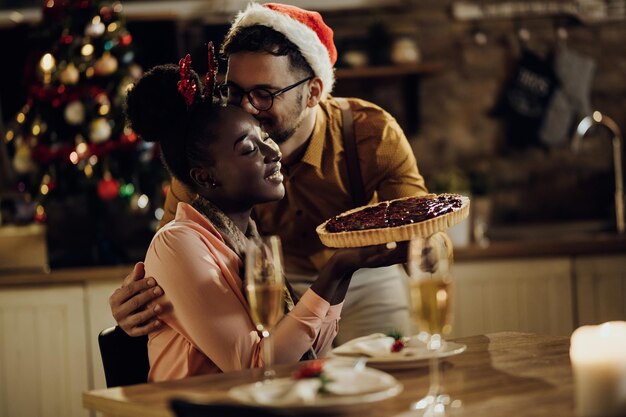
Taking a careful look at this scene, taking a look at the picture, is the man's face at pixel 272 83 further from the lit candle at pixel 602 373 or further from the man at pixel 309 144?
the lit candle at pixel 602 373

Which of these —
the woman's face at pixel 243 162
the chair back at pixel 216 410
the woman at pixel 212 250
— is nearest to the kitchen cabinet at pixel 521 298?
the woman at pixel 212 250

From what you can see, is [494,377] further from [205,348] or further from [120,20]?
[120,20]

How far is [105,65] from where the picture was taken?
13.4 ft

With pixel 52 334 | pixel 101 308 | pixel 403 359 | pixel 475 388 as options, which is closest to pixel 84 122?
pixel 101 308

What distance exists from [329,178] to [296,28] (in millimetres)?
438

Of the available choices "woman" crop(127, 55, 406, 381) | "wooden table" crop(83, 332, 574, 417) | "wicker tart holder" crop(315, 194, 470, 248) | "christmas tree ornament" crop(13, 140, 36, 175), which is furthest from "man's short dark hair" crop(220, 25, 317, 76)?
"christmas tree ornament" crop(13, 140, 36, 175)

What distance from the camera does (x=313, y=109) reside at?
9.20ft

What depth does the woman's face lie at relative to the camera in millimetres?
2076

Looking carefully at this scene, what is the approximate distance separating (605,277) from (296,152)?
73.2 inches

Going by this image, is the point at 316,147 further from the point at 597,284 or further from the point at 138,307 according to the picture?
the point at 597,284

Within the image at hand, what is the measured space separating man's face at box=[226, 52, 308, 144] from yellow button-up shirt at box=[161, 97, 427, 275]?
8.3 inches

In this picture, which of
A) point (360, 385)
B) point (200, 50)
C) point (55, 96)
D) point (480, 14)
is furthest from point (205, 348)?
point (480, 14)

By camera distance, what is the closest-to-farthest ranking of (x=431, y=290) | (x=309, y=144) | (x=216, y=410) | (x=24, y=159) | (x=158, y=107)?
(x=216, y=410), (x=431, y=290), (x=158, y=107), (x=309, y=144), (x=24, y=159)

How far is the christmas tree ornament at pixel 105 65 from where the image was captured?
4.10m
